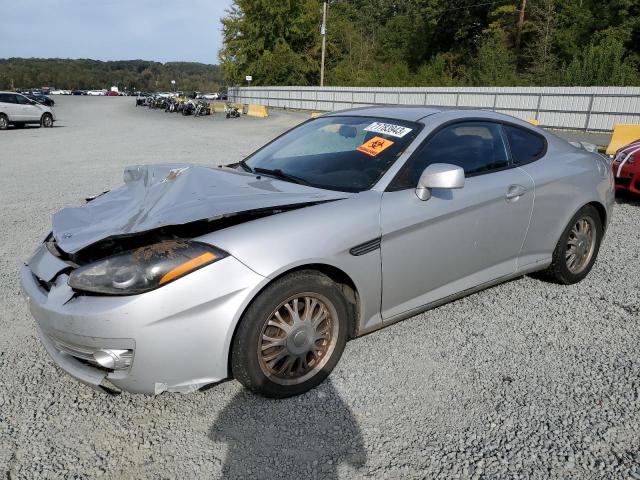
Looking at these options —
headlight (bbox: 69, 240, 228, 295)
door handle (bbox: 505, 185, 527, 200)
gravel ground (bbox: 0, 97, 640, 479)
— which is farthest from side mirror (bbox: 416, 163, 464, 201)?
headlight (bbox: 69, 240, 228, 295)

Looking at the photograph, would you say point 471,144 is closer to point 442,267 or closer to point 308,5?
point 442,267

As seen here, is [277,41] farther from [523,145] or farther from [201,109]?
[523,145]

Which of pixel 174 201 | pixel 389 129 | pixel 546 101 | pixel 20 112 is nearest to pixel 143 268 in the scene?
pixel 174 201

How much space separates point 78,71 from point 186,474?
17066 cm

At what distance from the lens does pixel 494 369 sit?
301 centimetres

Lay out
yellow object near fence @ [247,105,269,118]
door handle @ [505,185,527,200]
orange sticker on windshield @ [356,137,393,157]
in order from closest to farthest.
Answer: orange sticker on windshield @ [356,137,393,157] < door handle @ [505,185,527,200] < yellow object near fence @ [247,105,269,118]

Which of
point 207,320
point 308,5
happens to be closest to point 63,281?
point 207,320

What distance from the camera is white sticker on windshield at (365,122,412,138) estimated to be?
3.27m

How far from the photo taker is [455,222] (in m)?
3.15

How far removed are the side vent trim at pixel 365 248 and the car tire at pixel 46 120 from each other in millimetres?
23620

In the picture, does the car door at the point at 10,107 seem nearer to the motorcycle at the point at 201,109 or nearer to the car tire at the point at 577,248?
the motorcycle at the point at 201,109

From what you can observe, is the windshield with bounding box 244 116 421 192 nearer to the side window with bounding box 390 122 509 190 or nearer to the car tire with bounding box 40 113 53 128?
the side window with bounding box 390 122 509 190

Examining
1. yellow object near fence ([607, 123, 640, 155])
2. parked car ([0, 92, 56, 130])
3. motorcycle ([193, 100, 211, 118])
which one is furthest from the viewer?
motorcycle ([193, 100, 211, 118])

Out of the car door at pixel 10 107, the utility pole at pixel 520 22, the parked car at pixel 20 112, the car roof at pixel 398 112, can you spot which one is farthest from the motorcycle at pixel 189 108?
the car roof at pixel 398 112
